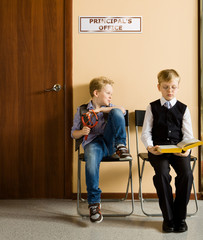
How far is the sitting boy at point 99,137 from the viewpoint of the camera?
2006mm

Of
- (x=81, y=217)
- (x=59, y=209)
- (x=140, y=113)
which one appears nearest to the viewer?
(x=81, y=217)

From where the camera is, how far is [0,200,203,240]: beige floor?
5.89ft

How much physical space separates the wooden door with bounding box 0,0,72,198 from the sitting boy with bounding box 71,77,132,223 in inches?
16.4

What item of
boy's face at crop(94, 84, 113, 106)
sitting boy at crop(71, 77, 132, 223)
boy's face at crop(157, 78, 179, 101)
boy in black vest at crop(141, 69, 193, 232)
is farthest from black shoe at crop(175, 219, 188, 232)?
→ boy's face at crop(94, 84, 113, 106)

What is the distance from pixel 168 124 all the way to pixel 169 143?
148 millimetres

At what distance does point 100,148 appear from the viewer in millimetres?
2174

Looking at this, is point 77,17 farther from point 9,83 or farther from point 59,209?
point 59,209

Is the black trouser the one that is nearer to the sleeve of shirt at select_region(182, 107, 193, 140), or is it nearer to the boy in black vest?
the boy in black vest

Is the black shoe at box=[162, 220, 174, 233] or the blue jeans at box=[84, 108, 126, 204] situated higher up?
the blue jeans at box=[84, 108, 126, 204]

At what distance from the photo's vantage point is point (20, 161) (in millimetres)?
2654

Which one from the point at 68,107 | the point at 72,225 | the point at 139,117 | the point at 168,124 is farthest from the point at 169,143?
the point at 68,107

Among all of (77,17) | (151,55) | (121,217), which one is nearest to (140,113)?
(151,55)

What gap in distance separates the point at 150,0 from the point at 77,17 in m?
0.74

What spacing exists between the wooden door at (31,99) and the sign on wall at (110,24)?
23 centimetres
